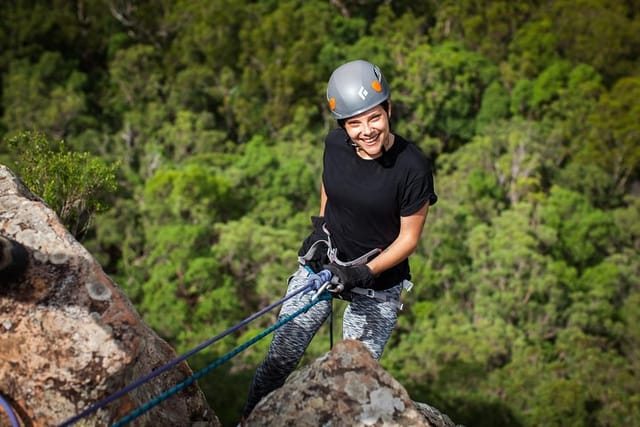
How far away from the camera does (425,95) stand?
1350 inches

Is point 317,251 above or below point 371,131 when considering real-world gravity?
below

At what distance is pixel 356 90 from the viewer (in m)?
3.13

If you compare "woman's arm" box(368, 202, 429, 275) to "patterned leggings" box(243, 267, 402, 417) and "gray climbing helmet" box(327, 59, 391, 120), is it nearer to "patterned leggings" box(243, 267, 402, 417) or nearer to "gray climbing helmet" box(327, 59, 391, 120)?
"patterned leggings" box(243, 267, 402, 417)

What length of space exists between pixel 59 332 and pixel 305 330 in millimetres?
1190

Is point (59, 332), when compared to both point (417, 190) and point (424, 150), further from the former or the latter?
point (424, 150)

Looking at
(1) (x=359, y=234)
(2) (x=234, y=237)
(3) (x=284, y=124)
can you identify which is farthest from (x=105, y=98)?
(1) (x=359, y=234)

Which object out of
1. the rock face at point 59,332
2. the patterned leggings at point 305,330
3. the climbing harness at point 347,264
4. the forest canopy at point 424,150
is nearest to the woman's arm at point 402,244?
the climbing harness at point 347,264

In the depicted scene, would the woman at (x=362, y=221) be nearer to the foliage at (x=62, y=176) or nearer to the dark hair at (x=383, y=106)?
the dark hair at (x=383, y=106)

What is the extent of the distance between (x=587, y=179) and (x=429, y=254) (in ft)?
31.5

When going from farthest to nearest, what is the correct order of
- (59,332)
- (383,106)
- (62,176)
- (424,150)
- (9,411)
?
(424,150) < (62,176) < (383,106) < (59,332) < (9,411)

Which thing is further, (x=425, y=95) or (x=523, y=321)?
(x=425, y=95)

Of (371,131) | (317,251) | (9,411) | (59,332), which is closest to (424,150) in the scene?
(317,251)

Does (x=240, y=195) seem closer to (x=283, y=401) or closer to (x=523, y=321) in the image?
(x=523, y=321)

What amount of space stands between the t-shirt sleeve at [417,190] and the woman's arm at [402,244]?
4cm
